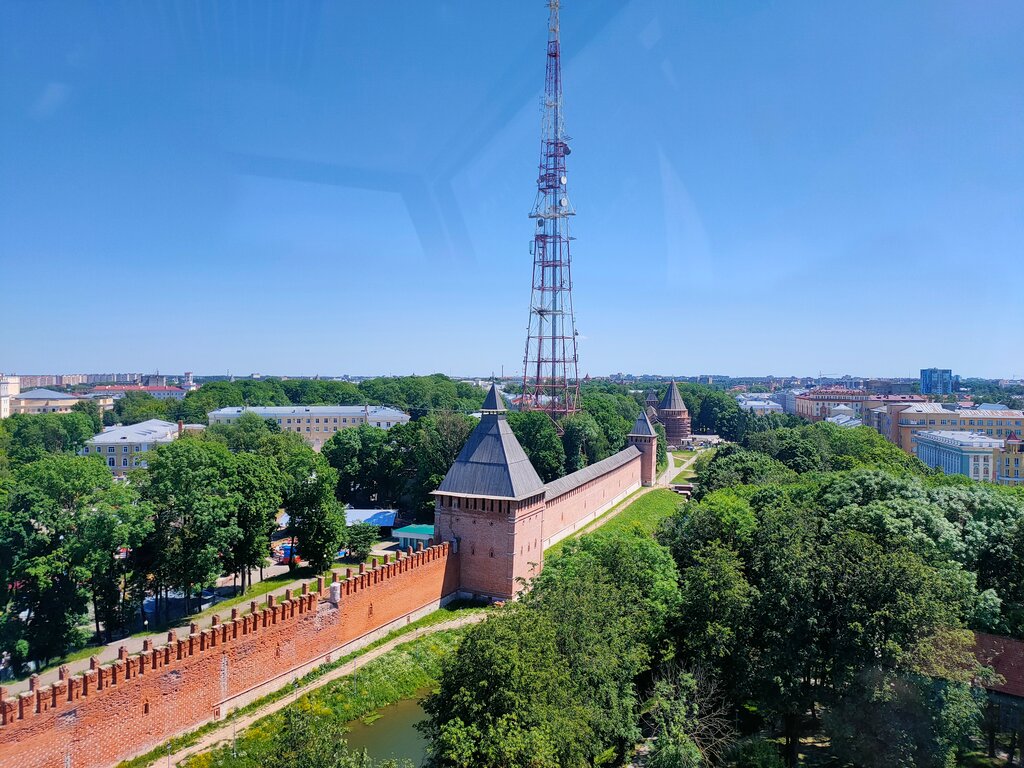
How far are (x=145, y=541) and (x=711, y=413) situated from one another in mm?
105070

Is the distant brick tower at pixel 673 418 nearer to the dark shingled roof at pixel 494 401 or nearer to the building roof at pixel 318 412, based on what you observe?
the building roof at pixel 318 412

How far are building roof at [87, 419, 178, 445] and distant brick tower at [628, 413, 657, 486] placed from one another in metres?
53.1

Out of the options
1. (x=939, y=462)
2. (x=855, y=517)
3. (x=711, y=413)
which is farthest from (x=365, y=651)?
(x=711, y=413)

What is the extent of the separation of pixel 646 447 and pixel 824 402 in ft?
282

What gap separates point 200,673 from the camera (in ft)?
63.3

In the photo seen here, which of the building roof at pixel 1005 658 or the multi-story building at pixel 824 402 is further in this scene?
the multi-story building at pixel 824 402

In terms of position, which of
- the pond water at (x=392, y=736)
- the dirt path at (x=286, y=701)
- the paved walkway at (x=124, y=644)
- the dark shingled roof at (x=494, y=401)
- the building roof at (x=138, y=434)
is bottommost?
the pond water at (x=392, y=736)

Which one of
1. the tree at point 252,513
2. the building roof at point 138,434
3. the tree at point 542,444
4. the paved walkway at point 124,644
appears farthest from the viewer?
the building roof at point 138,434

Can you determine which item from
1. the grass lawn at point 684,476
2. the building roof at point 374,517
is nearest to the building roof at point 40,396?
the building roof at point 374,517

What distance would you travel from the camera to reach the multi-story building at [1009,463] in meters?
59.4

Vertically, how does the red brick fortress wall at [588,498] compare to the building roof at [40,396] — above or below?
below

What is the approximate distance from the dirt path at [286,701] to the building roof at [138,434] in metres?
59.5

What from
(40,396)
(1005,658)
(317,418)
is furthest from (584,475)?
(40,396)

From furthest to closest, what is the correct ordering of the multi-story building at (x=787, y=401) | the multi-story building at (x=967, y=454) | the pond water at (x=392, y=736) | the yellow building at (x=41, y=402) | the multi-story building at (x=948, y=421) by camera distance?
the multi-story building at (x=787, y=401) → the yellow building at (x=41, y=402) → the multi-story building at (x=948, y=421) → the multi-story building at (x=967, y=454) → the pond water at (x=392, y=736)
